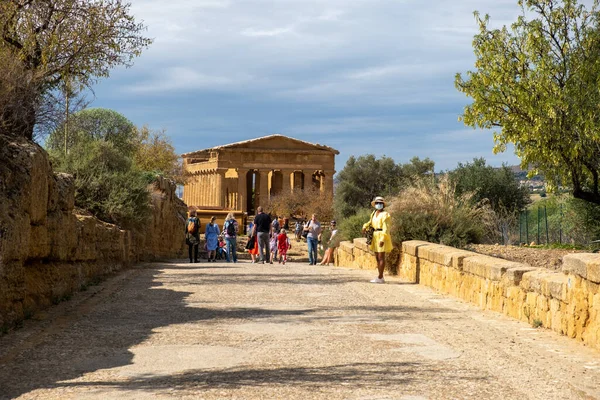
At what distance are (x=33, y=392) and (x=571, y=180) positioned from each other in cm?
2366

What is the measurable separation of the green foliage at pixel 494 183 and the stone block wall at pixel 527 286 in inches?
1407

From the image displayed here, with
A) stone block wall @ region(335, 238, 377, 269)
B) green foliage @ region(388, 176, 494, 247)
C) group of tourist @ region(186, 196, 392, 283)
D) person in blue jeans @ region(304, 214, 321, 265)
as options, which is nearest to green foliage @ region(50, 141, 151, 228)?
group of tourist @ region(186, 196, 392, 283)

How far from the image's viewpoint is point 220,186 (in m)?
86.4

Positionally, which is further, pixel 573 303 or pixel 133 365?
pixel 573 303

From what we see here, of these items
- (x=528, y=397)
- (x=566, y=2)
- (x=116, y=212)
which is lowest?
(x=528, y=397)

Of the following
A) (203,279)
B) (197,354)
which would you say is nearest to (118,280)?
(203,279)

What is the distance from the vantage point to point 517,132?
84.6ft

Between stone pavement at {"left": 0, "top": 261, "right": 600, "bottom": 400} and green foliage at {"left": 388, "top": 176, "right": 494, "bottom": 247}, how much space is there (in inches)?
228

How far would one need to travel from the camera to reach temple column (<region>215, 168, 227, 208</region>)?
282 ft

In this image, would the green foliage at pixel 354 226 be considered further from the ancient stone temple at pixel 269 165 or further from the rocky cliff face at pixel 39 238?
the ancient stone temple at pixel 269 165

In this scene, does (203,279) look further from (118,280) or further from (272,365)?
(272,365)

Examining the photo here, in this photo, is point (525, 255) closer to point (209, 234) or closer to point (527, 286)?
point (527, 286)

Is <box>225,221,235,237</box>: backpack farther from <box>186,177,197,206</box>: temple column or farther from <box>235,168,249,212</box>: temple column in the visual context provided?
<box>186,177,197,206</box>: temple column

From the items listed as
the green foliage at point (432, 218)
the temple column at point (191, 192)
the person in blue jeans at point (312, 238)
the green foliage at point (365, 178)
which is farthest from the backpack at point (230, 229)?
the temple column at point (191, 192)
